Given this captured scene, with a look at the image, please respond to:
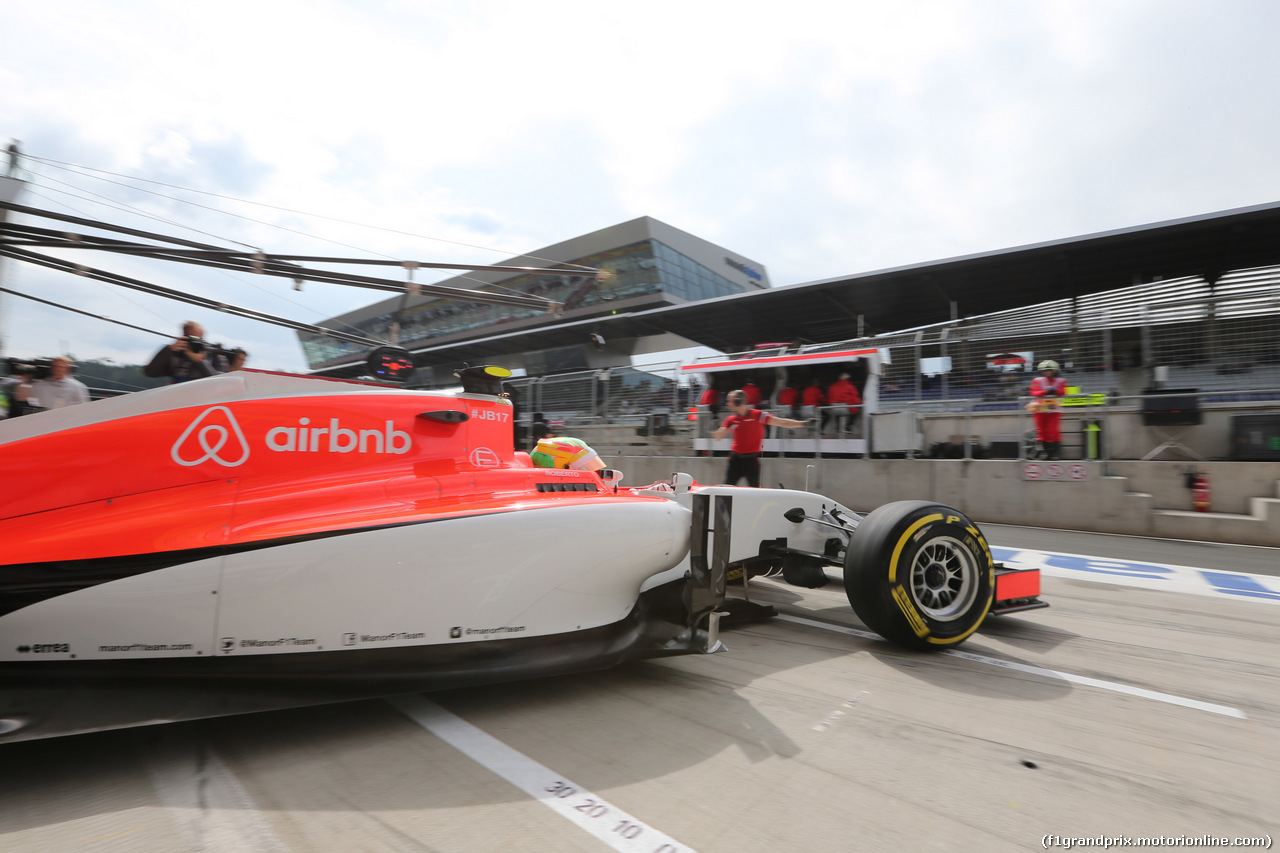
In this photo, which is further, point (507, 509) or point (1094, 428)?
point (1094, 428)

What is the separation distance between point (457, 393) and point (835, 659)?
7.80ft

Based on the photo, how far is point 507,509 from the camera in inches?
101

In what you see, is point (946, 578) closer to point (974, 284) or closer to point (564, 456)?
point (564, 456)

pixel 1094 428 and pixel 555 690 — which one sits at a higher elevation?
pixel 1094 428

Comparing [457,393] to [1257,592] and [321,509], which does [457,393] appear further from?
[1257,592]

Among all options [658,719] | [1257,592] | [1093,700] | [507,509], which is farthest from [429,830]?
[1257,592]

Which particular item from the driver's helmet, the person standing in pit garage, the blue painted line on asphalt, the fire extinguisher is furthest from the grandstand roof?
the driver's helmet

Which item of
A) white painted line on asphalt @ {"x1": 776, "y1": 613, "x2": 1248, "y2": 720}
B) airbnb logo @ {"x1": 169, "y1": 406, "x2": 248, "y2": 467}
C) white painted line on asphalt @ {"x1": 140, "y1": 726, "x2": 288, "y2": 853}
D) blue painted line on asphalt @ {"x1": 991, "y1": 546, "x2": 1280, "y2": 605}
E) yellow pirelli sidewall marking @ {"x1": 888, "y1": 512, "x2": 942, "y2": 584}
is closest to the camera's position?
white painted line on asphalt @ {"x1": 140, "y1": 726, "x2": 288, "y2": 853}

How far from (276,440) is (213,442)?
22 centimetres

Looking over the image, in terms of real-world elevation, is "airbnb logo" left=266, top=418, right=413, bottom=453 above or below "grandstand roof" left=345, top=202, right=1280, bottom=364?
below

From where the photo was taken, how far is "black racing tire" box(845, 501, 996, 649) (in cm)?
306

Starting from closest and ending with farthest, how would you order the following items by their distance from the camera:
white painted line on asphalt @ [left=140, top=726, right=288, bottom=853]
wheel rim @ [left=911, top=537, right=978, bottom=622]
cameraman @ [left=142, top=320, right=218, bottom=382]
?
white painted line on asphalt @ [left=140, top=726, right=288, bottom=853] < wheel rim @ [left=911, top=537, right=978, bottom=622] < cameraman @ [left=142, top=320, right=218, bottom=382]

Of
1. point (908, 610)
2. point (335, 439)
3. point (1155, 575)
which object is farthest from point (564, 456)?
point (1155, 575)

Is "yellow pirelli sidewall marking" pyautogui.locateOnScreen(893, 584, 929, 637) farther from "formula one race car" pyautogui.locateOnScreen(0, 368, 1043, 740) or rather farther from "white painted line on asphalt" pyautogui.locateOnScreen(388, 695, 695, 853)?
"white painted line on asphalt" pyautogui.locateOnScreen(388, 695, 695, 853)
